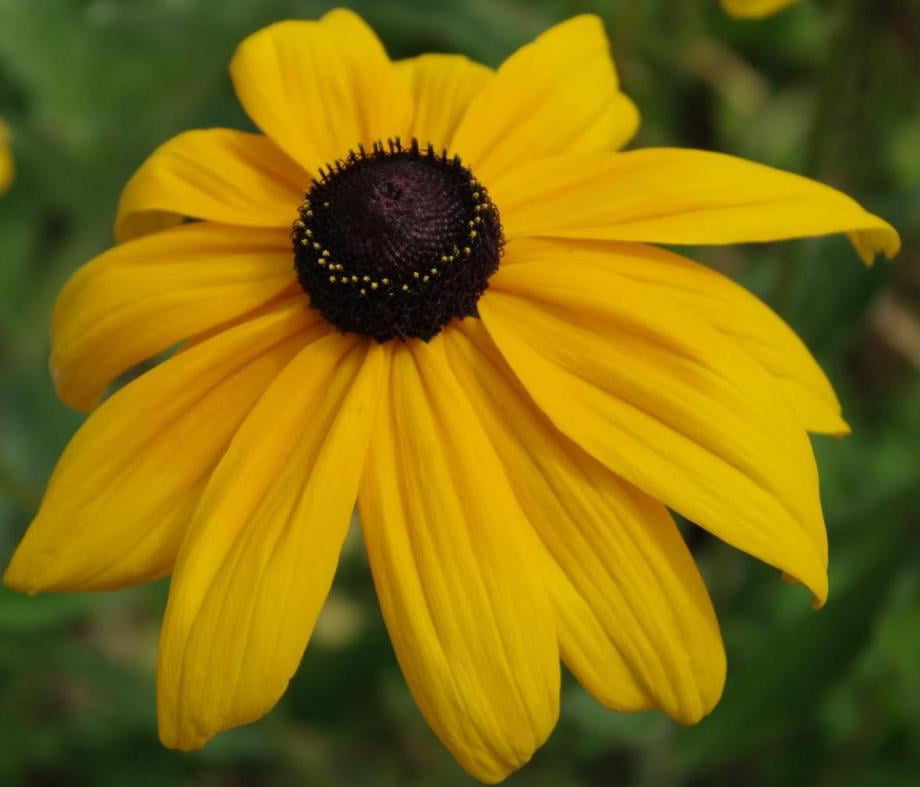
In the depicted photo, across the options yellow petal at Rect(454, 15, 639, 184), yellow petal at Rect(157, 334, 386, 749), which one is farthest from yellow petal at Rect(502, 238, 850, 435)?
yellow petal at Rect(157, 334, 386, 749)

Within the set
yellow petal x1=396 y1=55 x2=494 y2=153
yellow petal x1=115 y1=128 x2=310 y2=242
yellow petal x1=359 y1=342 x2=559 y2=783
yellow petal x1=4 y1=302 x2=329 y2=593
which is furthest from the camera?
yellow petal x1=396 y1=55 x2=494 y2=153

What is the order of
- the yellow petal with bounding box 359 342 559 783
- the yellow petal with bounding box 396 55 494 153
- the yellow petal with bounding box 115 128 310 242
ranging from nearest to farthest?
1. the yellow petal with bounding box 359 342 559 783
2. the yellow petal with bounding box 115 128 310 242
3. the yellow petal with bounding box 396 55 494 153

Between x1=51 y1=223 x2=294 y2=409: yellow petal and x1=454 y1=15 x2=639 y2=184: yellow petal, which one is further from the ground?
x1=454 y1=15 x2=639 y2=184: yellow petal

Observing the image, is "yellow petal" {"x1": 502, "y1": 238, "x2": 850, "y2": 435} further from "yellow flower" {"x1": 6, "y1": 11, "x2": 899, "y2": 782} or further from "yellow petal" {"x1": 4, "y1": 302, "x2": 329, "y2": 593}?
"yellow petal" {"x1": 4, "y1": 302, "x2": 329, "y2": 593}

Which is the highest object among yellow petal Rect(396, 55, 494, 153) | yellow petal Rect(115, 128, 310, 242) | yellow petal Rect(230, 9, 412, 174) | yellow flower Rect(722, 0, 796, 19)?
yellow flower Rect(722, 0, 796, 19)

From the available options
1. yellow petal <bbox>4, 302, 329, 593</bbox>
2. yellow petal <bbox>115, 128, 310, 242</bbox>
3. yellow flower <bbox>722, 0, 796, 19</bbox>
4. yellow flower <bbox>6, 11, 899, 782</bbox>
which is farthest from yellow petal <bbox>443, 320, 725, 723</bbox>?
yellow flower <bbox>722, 0, 796, 19</bbox>

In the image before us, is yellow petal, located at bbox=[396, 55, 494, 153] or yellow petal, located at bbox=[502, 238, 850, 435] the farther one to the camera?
yellow petal, located at bbox=[396, 55, 494, 153]

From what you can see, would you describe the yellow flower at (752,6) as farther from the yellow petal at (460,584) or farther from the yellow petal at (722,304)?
the yellow petal at (460,584)
